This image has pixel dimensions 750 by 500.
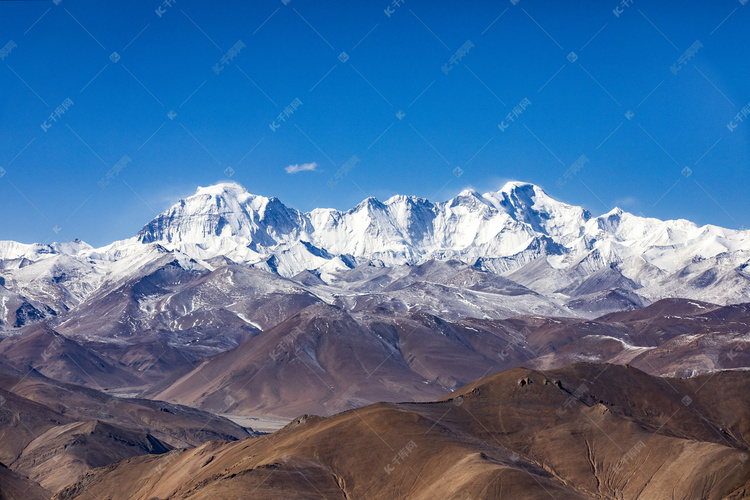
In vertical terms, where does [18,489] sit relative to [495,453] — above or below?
below

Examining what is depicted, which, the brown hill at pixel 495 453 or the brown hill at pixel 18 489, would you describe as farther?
the brown hill at pixel 18 489

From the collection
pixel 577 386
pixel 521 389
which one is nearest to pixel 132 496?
pixel 521 389

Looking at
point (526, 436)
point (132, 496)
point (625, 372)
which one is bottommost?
point (132, 496)

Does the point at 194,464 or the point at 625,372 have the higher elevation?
the point at 625,372

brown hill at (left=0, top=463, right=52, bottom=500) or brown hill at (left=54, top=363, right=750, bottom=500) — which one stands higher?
brown hill at (left=54, top=363, right=750, bottom=500)

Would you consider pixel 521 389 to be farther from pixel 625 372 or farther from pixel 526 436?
pixel 625 372

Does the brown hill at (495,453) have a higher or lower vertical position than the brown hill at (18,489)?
higher

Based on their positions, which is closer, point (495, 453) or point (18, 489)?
point (495, 453)

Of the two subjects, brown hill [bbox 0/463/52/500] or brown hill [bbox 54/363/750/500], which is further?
brown hill [bbox 0/463/52/500]
